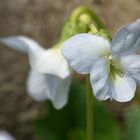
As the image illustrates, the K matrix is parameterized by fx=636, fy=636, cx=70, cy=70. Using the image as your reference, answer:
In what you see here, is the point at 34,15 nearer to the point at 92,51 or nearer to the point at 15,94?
the point at 15,94

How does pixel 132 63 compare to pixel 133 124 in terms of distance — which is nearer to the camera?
pixel 132 63

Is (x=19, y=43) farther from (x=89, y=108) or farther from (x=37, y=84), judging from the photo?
(x=89, y=108)

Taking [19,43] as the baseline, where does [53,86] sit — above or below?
below

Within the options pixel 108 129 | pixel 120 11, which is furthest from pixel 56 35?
pixel 108 129

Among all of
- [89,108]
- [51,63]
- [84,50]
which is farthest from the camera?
[51,63]

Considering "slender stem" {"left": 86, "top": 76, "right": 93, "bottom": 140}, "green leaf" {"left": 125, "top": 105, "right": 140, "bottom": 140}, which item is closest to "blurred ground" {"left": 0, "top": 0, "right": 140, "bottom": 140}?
"green leaf" {"left": 125, "top": 105, "right": 140, "bottom": 140}

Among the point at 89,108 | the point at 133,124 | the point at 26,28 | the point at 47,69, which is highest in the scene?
the point at 26,28

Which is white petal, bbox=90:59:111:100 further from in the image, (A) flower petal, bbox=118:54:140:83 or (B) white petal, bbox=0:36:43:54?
(B) white petal, bbox=0:36:43:54

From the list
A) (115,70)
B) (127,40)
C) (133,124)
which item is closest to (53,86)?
(115,70)
